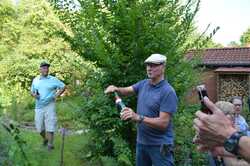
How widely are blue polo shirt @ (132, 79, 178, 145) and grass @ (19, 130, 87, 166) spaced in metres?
0.89

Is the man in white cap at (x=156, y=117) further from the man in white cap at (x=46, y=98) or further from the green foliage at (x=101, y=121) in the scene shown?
the man in white cap at (x=46, y=98)

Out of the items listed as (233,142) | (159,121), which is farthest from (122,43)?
(233,142)

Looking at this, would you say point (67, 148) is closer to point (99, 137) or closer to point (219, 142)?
point (99, 137)

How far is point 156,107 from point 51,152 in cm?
112

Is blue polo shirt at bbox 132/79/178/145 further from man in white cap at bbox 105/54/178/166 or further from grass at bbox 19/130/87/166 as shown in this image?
grass at bbox 19/130/87/166

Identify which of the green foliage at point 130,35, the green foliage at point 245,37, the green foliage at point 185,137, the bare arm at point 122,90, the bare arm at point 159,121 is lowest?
the green foliage at point 185,137

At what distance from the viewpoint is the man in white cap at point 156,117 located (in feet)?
A: 15.0

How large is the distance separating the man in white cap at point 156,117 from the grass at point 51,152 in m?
0.88

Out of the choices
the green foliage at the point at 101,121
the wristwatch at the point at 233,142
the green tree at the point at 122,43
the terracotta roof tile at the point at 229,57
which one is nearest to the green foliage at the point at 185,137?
the green tree at the point at 122,43

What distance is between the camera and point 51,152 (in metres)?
4.75

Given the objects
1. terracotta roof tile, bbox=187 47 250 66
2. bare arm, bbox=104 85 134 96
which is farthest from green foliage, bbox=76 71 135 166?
terracotta roof tile, bbox=187 47 250 66

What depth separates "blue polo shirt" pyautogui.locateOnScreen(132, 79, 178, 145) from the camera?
4.63m

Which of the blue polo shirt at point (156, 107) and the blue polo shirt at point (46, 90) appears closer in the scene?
the blue polo shirt at point (156, 107)

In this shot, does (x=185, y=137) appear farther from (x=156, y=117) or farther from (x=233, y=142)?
(x=233, y=142)
